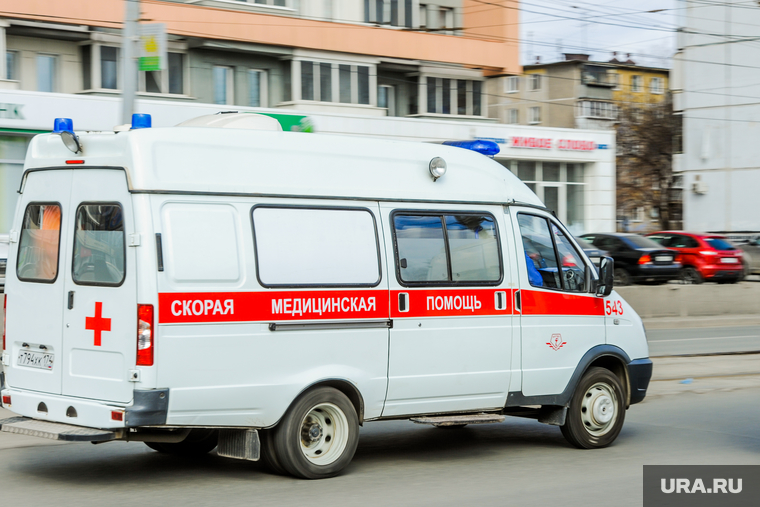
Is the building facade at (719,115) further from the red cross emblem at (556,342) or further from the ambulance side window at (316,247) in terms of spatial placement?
the ambulance side window at (316,247)

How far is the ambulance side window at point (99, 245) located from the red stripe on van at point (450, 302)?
198 centimetres

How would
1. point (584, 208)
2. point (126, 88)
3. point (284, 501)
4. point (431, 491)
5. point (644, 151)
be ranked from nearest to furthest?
point (284, 501) < point (431, 491) < point (126, 88) < point (584, 208) < point (644, 151)

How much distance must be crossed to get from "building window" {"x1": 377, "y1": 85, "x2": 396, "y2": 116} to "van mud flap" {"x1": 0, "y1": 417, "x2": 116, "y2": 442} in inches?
1218

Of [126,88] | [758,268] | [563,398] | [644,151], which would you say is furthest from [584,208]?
→ [563,398]

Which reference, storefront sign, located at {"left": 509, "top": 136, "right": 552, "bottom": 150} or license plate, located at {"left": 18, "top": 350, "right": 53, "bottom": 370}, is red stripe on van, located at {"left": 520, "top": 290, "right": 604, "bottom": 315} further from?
storefront sign, located at {"left": 509, "top": 136, "right": 552, "bottom": 150}

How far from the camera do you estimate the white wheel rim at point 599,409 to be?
848 cm

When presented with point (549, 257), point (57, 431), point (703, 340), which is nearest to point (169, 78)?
point (703, 340)

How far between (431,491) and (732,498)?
194cm

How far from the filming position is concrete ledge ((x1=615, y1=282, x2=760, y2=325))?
76.3 ft

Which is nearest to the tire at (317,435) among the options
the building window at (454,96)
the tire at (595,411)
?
the tire at (595,411)

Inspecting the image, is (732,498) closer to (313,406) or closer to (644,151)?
(313,406)

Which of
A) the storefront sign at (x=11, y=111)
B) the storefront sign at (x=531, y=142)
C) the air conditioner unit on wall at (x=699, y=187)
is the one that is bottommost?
the air conditioner unit on wall at (x=699, y=187)

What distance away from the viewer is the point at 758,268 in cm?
3697

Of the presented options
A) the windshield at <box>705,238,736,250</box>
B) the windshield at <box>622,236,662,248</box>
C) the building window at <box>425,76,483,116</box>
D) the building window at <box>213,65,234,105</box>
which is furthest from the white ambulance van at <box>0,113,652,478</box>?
the building window at <box>425,76,483,116</box>
